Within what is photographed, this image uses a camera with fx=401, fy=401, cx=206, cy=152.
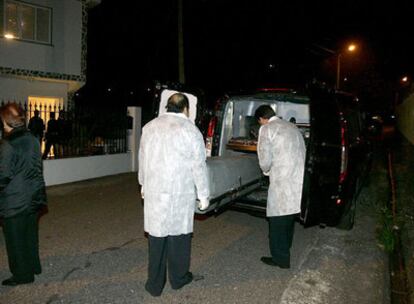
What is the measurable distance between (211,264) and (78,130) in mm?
5912

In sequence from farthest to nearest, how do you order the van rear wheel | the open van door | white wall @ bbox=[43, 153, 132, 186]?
white wall @ bbox=[43, 153, 132, 186] → the van rear wheel → the open van door

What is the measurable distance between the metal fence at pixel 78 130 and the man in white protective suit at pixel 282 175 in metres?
5.74

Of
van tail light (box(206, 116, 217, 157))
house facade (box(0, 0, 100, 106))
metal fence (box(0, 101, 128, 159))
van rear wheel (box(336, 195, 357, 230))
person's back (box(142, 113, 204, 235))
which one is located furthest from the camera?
house facade (box(0, 0, 100, 106))

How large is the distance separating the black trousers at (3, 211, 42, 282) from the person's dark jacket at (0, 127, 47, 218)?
0.09 meters

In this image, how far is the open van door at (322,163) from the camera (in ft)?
14.7

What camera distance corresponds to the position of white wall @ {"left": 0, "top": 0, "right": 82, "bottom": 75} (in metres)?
13.4

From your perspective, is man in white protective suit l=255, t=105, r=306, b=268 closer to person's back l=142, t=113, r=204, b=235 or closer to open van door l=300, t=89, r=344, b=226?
open van door l=300, t=89, r=344, b=226

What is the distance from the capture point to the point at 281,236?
447 centimetres

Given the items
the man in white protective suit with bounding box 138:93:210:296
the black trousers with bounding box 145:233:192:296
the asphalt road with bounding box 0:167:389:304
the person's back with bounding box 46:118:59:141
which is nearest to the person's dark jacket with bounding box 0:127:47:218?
the asphalt road with bounding box 0:167:389:304

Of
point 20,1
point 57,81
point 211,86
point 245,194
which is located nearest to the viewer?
point 245,194

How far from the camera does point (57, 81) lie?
576 inches

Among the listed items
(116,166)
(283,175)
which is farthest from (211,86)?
(283,175)

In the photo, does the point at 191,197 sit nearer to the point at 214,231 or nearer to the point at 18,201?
the point at 18,201

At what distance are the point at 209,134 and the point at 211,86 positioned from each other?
90.0 feet
